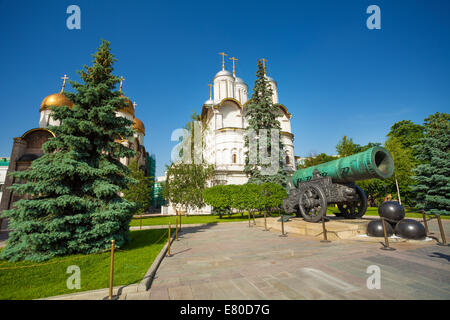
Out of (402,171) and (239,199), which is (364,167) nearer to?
(239,199)

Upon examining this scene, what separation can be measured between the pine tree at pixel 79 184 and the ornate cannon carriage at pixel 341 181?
7.44 meters

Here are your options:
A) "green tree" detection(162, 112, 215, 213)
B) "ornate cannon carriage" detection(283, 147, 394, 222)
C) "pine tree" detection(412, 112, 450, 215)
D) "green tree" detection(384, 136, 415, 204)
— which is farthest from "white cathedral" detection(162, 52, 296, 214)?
"ornate cannon carriage" detection(283, 147, 394, 222)

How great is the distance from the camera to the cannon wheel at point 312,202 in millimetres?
8602

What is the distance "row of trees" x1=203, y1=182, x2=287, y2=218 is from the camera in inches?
637

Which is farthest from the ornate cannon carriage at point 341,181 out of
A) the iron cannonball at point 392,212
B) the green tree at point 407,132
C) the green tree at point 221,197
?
the green tree at point 407,132

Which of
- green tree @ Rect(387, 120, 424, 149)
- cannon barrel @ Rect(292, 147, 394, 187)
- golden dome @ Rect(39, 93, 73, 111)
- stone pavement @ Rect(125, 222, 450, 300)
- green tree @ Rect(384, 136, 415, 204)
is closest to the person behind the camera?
stone pavement @ Rect(125, 222, 450, 300)

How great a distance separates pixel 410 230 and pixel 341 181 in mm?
2828

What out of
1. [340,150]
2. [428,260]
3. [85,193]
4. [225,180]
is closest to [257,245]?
[428,260]

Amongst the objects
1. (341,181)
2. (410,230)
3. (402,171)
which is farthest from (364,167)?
(402,171)

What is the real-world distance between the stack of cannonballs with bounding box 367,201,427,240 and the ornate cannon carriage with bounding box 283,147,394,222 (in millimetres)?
1165

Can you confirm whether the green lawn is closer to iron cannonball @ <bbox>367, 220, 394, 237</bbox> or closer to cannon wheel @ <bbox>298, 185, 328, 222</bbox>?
cannon wheel @ <bbox>298, 185, 328, 222</bbox>

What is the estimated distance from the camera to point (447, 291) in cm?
306

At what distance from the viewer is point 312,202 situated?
912 centimetres
